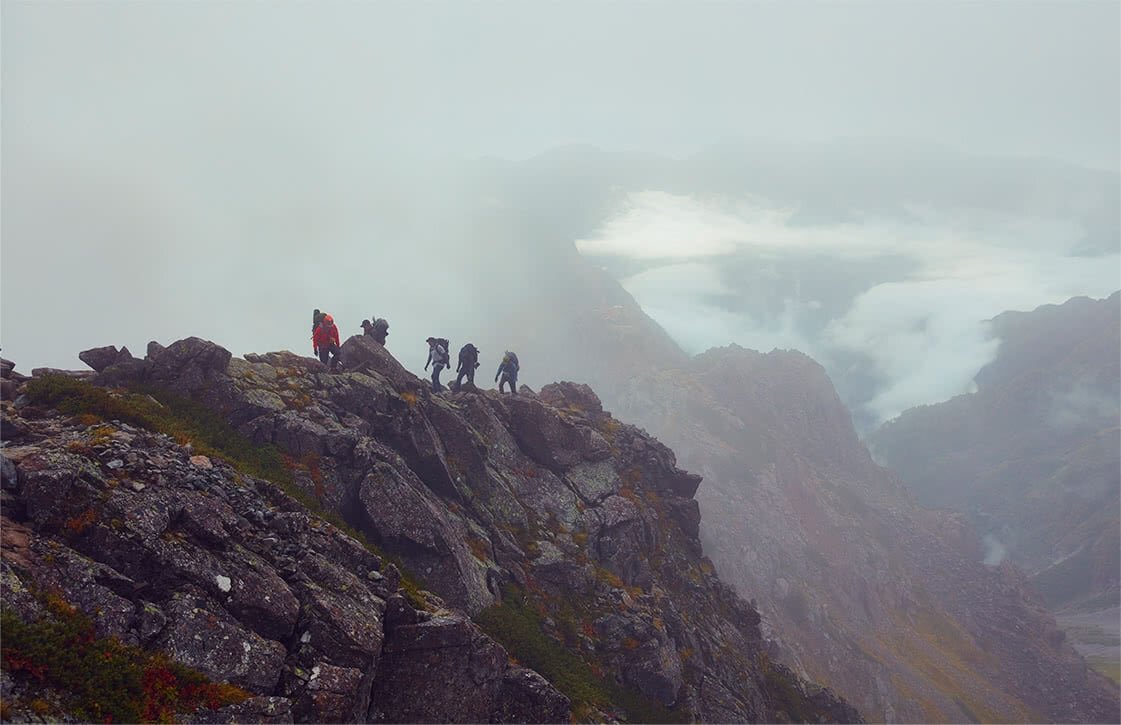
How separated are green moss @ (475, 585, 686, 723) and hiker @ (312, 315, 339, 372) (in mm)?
20266

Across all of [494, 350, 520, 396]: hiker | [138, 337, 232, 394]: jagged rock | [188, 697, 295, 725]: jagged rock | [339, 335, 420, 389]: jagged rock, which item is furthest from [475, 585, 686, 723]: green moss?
[494, 350, 520, 396]: hiker

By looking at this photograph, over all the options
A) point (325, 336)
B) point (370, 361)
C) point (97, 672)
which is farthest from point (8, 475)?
point (370, 361)

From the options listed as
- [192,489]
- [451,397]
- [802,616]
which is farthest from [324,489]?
[802,616]

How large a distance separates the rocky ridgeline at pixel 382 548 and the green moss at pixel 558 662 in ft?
0.62

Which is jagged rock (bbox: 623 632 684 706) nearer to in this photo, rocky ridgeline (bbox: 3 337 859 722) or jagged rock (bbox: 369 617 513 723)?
rocky ridgeline (bbox: 3 337 859 722)

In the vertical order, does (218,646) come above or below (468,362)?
below

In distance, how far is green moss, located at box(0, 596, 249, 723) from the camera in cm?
1498

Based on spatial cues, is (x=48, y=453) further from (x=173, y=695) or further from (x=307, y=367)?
(x=307, y=367)

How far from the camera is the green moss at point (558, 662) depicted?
31984 mm

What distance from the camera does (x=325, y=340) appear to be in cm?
4372

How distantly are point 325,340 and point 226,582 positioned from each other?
84.8 ft

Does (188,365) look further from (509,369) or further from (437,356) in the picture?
(509,369)

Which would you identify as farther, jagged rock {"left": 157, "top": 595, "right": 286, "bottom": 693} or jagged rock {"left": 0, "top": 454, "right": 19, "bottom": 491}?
jagged rock {"left": 0, "top": 454, "right": 19, "bottom": 491}

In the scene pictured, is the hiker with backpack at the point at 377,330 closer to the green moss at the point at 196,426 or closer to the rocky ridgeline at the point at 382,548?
the rocky ridgeline at the point at 382,548
